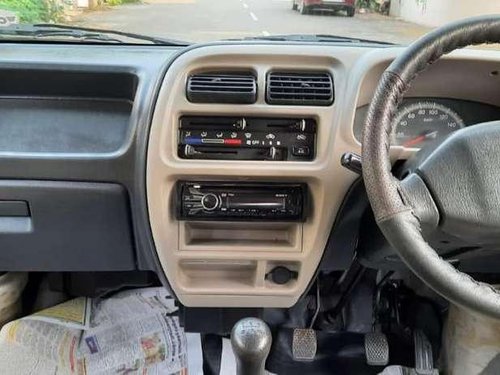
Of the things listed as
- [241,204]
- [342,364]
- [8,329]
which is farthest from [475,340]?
[8,329]

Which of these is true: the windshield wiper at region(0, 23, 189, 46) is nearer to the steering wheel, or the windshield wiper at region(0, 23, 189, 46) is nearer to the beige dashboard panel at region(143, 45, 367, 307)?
the beige dashboard panel at region(143, 45, 367, 307)

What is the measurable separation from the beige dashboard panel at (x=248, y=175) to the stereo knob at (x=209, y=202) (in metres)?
0.04

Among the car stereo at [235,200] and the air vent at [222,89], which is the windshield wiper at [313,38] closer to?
the air vent at [222,89]

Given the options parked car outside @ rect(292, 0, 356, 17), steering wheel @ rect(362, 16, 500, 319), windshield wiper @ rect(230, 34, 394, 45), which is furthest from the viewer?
parked car outside @ rect(292, 0, 356, 17)

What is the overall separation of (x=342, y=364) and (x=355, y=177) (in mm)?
655

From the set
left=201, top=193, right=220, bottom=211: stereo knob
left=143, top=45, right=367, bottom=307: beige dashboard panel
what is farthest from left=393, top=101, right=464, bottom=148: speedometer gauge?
left=201, top=193, right=220, bottom=211: stereo knob

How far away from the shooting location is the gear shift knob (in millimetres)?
1146

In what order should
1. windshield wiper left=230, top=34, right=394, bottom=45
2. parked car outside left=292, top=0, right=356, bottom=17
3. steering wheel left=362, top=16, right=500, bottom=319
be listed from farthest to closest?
parked car outside left=292, top=0, right=356, bottom=17 → windshield wiper left=230, top=34, right=394, bottom=45 → steering wheel left=362, top=16, right=500, bottom=319

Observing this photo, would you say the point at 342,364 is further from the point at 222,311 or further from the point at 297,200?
the point at 297,200

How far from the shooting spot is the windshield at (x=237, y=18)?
1.47 m

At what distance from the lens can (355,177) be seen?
1.20 m

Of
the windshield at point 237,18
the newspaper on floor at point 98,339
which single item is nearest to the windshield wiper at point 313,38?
the windshield at point 237,18

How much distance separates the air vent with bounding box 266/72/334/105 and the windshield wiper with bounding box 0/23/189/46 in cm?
34

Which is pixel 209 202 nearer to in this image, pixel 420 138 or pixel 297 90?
pixel 297 90
